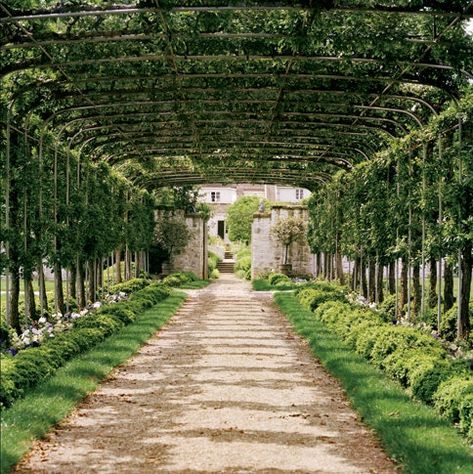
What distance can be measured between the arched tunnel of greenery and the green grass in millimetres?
2094

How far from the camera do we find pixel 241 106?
12.9 metres

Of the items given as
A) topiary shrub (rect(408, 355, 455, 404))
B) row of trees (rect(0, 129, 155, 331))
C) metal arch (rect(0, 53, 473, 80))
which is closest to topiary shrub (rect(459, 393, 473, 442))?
topiary shrub (rect(408, 355, 455, 404))

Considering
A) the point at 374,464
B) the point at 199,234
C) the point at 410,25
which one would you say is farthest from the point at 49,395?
the point at 199,234

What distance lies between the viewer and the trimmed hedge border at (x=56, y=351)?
724 centimetres

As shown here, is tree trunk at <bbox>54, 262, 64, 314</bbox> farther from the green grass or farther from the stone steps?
the stone steps

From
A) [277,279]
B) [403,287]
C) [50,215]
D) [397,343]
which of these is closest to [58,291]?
[50,215]

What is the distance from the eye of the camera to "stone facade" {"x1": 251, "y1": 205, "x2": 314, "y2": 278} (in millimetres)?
31750

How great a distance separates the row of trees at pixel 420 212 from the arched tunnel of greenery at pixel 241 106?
1.7 inches

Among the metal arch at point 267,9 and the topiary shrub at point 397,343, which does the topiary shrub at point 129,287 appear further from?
the metal arch at point 267,9

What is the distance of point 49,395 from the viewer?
289 inches

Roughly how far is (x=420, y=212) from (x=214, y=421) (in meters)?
6.69

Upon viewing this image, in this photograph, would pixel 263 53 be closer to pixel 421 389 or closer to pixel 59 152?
pixel 421 389

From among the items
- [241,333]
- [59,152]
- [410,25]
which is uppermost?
[410,25]

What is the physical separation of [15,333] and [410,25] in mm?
6720
